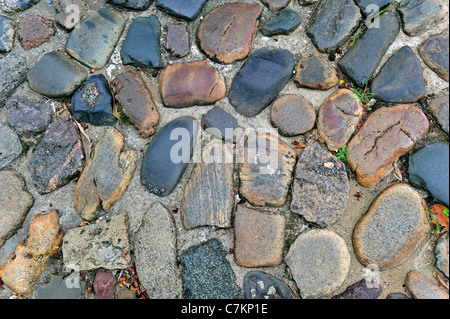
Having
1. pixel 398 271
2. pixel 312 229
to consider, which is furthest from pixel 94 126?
pixel 398 271

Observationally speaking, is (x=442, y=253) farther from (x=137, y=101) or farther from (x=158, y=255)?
(x=137, y=101)

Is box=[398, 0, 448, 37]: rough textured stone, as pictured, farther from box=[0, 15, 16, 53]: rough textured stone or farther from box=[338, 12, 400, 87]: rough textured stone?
box=[0, 15, 16, 53]: rough textured stone

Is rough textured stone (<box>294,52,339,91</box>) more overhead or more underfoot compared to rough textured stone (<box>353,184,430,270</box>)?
more overhead

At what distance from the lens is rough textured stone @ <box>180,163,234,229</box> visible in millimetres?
1893

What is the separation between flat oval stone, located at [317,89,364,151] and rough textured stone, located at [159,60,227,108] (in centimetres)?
56

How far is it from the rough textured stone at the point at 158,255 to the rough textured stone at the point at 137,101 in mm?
450

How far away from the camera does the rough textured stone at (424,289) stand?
1760 mm

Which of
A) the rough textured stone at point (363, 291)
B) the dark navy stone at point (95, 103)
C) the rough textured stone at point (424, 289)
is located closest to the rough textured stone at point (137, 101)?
the dark navy stone at point (95, 103)

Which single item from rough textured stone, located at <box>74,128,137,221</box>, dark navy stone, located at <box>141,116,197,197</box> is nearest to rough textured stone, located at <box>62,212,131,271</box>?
rough textured stone, located at <box>74,128,137,221</box>

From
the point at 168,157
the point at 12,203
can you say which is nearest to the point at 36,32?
the point at 12,203

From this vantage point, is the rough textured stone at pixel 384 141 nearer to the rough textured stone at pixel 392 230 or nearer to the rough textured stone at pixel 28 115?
the rough textured stone at pixel 392 230

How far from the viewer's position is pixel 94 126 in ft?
6.77

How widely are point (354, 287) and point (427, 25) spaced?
145cm

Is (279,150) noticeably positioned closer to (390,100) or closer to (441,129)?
(390,100)
